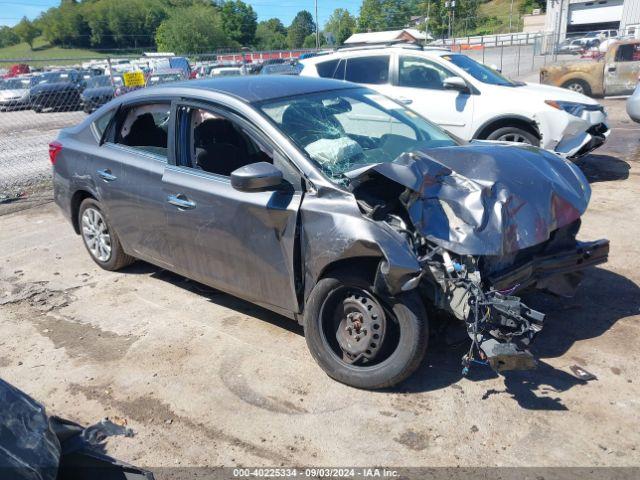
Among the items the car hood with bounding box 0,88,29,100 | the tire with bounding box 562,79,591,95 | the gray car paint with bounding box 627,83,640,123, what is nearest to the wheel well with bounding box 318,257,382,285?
the gray car paint with bounding box 627,83,640,123

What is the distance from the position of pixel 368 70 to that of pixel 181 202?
548 cm

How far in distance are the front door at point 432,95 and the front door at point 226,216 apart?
187 inches

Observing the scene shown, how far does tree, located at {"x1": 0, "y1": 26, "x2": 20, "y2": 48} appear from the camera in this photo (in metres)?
118

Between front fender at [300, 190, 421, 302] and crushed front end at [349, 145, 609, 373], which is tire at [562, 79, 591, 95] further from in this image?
front fender at [300, 190, 421, 302]

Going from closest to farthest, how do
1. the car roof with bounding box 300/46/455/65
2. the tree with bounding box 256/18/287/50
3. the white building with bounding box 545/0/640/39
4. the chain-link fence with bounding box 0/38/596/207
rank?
the car roof with bounding box 300/46/455/65, the chain-link fence with bounding box 0/38/596/207, the white building with bounding box 545/0/640/39, the tree with bounding box 256/18/287/50

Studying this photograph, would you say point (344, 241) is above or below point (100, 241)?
above

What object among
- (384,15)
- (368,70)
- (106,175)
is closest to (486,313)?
(106,175)

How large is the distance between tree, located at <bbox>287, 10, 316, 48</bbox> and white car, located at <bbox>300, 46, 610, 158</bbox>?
9913 cm

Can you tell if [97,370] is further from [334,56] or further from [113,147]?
[334,56]

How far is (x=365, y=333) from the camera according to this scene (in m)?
3.44

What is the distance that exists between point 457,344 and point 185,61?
68.8 feet

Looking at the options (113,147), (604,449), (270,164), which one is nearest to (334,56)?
(113,147)

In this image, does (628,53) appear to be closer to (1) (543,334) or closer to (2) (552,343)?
(1) (543,334)

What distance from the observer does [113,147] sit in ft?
16.8
